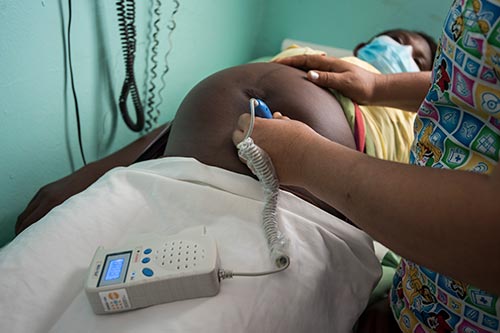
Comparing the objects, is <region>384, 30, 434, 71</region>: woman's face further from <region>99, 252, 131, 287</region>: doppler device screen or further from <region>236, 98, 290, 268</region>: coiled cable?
<region>99, 252, 131, 287</region>: doppler device screen

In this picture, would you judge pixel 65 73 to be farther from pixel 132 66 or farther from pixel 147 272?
pixel 147 272

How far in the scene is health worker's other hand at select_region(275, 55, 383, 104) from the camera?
94 cm

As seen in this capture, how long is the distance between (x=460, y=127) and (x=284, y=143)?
253 mm

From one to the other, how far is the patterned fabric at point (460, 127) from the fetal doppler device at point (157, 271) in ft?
0.84

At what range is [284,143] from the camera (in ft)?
2.00

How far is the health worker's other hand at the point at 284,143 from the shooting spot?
1.93 feet

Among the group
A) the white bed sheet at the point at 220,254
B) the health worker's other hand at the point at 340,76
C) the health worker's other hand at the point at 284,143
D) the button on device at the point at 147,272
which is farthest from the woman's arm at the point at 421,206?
the health worker's other hand at the point at 340,76

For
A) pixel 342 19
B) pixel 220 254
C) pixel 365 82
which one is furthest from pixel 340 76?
pixel 342 19

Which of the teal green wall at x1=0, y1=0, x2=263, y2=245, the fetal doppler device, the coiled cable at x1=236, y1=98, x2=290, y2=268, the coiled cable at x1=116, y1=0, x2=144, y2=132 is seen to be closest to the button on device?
the fetal doppler device

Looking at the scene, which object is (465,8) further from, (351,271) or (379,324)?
(379,324)

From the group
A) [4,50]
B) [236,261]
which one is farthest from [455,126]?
[4,50]

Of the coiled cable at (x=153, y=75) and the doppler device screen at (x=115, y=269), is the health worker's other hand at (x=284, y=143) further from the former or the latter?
the coiled cable at (x=153, y=75)

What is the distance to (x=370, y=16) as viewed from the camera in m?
1.89

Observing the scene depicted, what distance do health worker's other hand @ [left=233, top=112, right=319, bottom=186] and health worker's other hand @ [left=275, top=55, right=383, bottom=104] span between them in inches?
13.4
